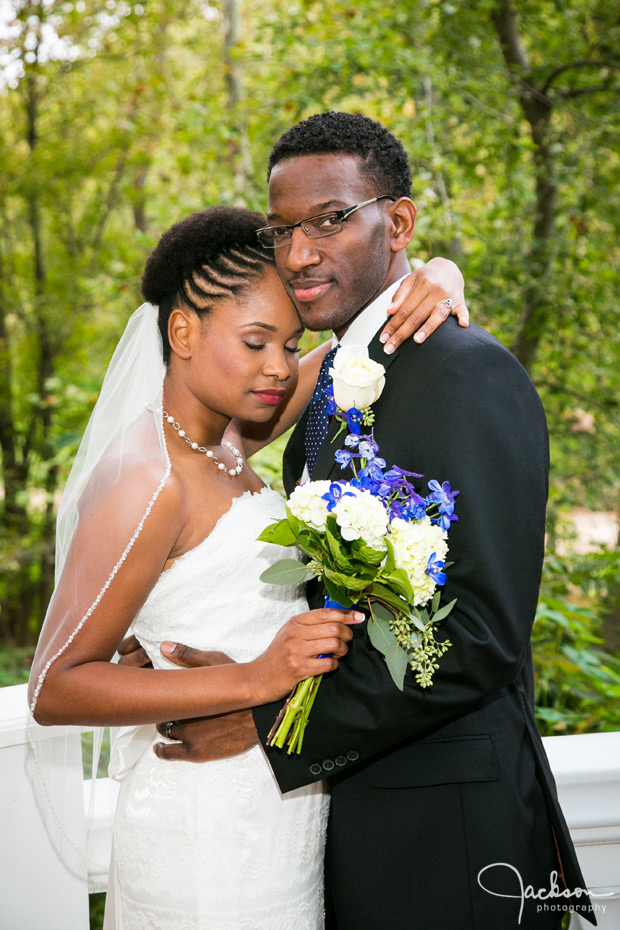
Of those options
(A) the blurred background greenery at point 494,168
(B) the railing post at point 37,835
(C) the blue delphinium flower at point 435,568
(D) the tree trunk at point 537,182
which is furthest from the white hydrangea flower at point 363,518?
(D) the tree trunk at point 537,182

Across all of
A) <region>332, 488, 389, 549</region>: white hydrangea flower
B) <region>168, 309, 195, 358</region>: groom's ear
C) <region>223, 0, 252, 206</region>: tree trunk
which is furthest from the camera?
<region>223, 0, 252, 206</region>: tree trunk

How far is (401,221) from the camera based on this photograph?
7.54ft

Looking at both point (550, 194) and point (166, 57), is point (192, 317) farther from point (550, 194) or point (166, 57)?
point (166, 57)

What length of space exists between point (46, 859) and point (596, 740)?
5.41 ft

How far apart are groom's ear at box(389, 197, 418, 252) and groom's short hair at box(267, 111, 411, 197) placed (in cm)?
5

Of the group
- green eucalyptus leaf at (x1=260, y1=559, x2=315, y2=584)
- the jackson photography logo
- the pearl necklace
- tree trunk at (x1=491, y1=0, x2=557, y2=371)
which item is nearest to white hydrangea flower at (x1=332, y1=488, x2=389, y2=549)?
green eucalyptus leaf at (x1=260, y1=559, x2=315, y2=584)

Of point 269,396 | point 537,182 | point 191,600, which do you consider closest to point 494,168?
point 537,182

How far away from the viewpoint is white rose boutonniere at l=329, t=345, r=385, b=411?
1.86 metres

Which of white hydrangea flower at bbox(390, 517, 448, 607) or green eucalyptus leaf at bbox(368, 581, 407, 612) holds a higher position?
white hydrangea flower at bbox(390, 517, 448, 607)

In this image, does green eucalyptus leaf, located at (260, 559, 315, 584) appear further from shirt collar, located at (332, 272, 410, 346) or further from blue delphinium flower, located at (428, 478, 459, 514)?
shirt collar, located at (332, 272, 410, 346)

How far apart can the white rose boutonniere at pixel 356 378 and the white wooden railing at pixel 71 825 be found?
1.23 meters

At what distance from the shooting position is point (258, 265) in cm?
229

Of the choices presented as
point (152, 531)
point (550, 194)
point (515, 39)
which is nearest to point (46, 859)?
point (152, 531)

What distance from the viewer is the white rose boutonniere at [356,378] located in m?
1.86
